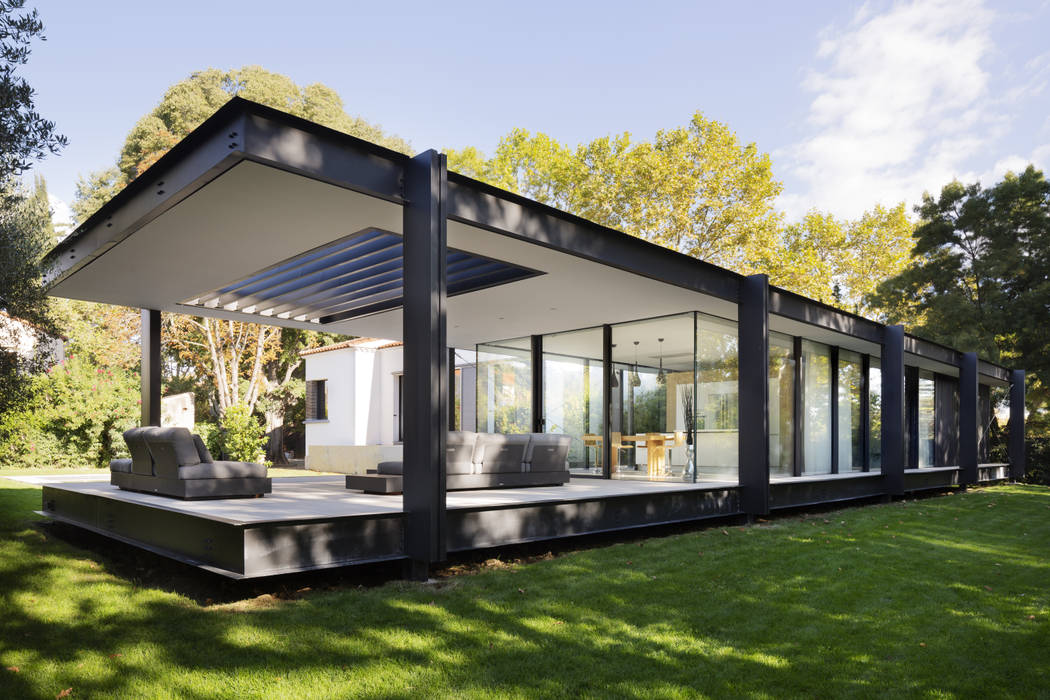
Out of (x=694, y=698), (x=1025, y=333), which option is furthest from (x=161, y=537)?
(x=1025, y=333)

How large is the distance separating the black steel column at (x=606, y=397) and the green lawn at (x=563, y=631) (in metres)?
5.75

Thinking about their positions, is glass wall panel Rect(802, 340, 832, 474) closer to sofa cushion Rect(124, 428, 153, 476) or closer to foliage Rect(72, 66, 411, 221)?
sofa cushion Rect(124, 428, 153, 476)

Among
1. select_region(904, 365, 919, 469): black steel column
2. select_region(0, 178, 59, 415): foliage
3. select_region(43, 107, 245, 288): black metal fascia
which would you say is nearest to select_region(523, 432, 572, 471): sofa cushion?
select_region(43, 107, 245, 288): black metal fascia

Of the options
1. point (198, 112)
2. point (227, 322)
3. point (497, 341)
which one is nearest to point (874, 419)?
point (497, 341)

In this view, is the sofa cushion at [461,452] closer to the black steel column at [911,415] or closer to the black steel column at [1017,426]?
the black steel column at [911,415]

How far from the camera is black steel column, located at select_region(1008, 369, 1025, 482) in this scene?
64.8 ft

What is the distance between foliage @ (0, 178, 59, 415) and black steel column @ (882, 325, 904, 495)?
1296cm

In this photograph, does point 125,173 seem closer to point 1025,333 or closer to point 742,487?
point 742,487

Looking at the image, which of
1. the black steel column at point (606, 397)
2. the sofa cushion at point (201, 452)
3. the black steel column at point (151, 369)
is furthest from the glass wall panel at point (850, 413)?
the black steel column at point (151, 369)

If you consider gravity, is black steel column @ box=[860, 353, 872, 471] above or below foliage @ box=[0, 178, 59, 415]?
below

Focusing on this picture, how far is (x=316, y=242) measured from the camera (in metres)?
7.51

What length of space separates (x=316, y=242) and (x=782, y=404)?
8.85 metres

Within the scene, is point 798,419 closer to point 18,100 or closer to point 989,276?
point 18,100

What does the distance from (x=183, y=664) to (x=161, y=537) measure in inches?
88.0
